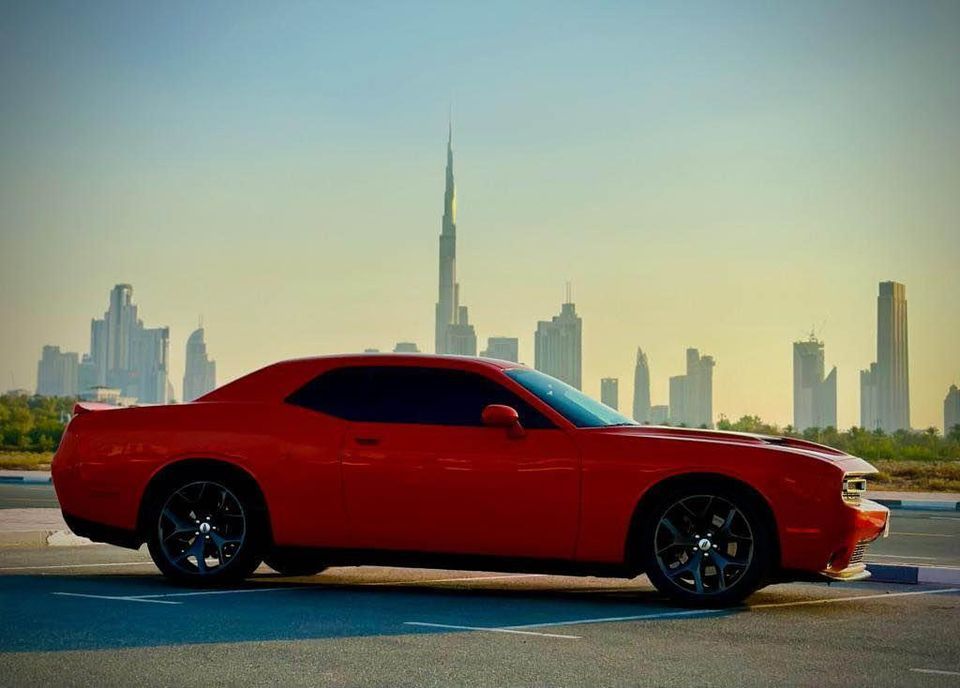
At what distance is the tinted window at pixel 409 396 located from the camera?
1007 cm

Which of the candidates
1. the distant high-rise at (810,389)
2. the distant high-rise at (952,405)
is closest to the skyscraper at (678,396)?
the distant high-rise at (810,389)

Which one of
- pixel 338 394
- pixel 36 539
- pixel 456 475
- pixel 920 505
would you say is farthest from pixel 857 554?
pixel 920 505

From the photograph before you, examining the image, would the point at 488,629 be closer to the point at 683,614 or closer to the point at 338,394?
the point at 683,614

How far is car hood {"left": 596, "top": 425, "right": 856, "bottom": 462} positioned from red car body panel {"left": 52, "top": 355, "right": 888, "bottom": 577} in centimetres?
2

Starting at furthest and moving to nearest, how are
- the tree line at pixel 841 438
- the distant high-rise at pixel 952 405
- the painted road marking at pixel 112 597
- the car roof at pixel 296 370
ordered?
1. the distant high-rise at pixel 952 405
2. the tree line at pixel 841 438
3. the car roof at pixel 296 370
4. the painted road marking at pixel 112 597

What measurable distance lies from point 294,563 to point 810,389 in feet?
498

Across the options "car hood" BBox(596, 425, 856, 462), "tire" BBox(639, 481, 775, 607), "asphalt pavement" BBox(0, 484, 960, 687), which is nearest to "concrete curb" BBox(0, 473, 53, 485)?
"asphalt pavement" BBox(0, 484, 960, 687)

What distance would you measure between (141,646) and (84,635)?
19.3 inches

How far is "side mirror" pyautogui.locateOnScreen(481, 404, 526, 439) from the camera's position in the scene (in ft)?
31.8

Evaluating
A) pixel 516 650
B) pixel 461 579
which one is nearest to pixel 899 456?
pixel 461 579

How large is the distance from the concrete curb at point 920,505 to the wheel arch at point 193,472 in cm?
1690

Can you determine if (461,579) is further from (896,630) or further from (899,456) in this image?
(899,456)

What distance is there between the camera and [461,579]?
11.3m

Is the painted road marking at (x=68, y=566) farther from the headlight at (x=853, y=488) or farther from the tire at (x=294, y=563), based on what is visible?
the headlight at (x=853, y=488)
